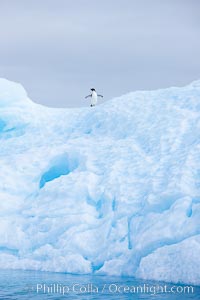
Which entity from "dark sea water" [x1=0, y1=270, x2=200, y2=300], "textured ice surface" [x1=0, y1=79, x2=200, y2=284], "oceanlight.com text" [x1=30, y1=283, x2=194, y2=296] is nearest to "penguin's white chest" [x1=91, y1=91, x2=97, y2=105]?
"textured ice surface" [x1=0, y1=79, x2=200, y2=284]

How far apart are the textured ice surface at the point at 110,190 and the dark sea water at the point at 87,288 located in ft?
1.73

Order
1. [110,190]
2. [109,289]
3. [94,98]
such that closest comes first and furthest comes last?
1. [109,289]
2. [110,190]
3. [94,98]

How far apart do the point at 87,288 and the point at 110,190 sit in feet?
11.3

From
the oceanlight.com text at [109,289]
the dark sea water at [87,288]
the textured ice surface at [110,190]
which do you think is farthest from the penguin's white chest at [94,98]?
the oceanlight.com text at [109,289]

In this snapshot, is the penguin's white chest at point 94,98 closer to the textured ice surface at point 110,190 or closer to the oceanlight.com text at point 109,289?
the textured ice surface at point 110,190

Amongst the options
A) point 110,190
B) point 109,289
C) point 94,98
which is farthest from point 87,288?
point 94,98

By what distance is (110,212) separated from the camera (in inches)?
493

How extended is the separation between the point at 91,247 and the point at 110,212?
0.89 metres

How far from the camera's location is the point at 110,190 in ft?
42.3

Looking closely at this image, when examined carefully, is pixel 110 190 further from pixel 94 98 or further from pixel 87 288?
pixel 94 98

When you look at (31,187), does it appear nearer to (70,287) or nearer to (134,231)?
(134,231)

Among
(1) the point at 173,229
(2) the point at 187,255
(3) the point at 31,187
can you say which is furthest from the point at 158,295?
(3) the point at 31,187

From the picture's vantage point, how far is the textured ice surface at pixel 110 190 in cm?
1117

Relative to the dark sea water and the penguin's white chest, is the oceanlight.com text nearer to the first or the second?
the dark sea water
